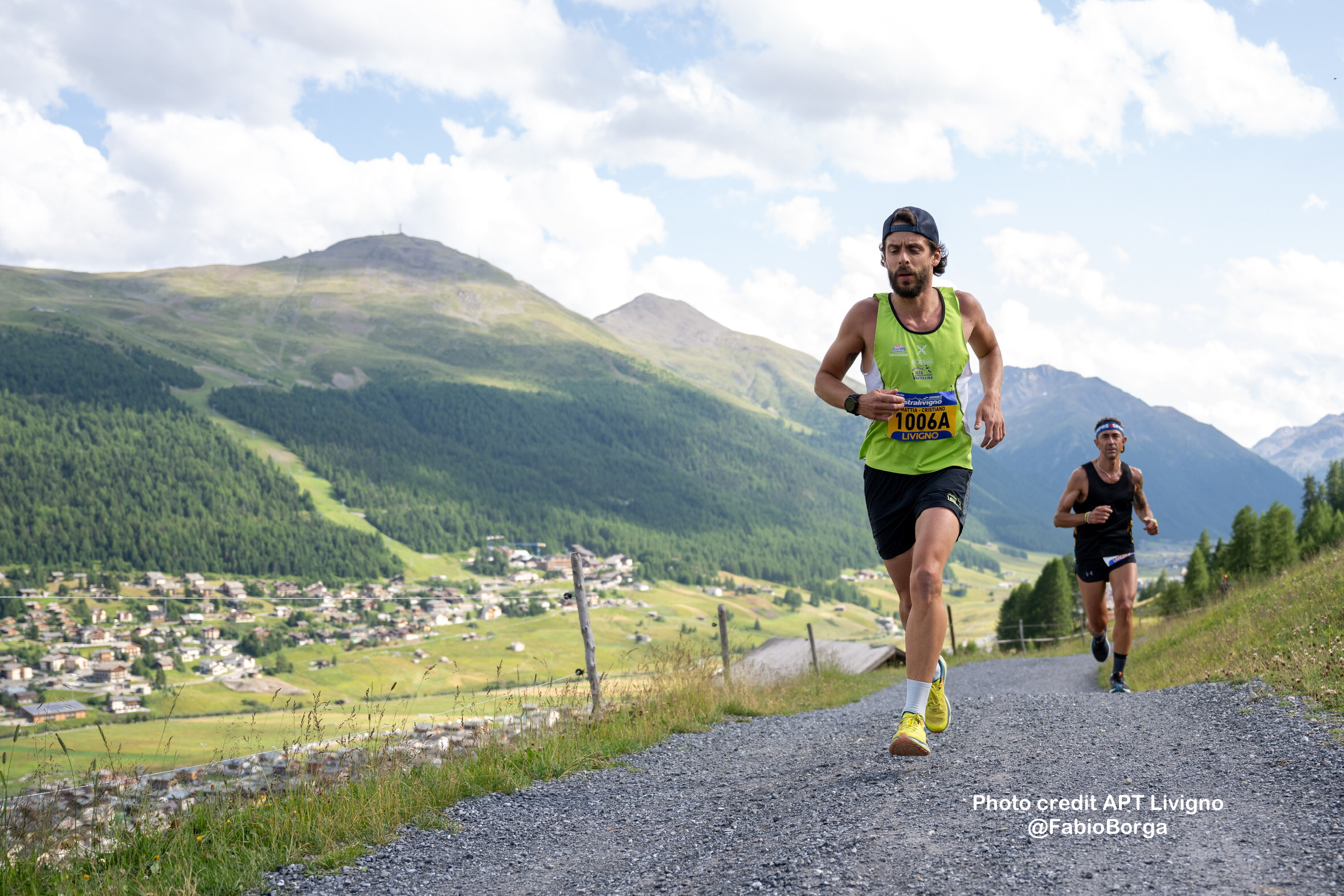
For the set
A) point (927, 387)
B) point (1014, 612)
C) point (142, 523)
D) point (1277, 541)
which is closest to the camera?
point (927, 387)

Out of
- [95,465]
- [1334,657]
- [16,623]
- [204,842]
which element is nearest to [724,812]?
[204,842]

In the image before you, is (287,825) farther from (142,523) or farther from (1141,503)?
(142,523)

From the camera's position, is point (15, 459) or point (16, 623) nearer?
point (16, 623)

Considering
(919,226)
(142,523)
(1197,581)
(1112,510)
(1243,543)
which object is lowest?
(1197,581)

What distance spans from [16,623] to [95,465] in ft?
307

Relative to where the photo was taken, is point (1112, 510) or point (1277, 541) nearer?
point (1112, 510)

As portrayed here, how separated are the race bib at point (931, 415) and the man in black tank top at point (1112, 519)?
16.9ft

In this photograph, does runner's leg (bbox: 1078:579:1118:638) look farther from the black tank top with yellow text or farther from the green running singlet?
the green running singlet

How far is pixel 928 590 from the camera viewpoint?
4.82m

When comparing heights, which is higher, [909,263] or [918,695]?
[909,263]

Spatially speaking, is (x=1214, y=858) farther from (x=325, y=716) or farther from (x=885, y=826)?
(x=325, y=716)

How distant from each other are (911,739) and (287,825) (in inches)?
135

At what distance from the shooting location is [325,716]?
270 inches

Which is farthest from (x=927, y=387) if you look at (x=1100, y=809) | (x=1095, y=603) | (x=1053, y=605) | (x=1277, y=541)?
(x=1053, y=605)
